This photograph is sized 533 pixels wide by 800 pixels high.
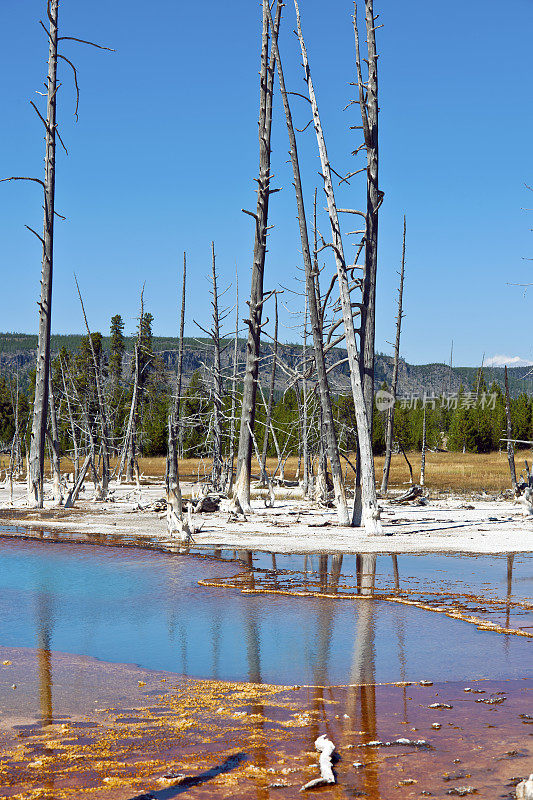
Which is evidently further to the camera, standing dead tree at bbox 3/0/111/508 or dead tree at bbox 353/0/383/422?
standing dead tree at bbox 3/0/111/508

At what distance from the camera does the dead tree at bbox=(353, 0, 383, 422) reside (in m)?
16.3

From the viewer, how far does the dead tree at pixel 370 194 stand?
1634cm

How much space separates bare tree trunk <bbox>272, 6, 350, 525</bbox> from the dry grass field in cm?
1613

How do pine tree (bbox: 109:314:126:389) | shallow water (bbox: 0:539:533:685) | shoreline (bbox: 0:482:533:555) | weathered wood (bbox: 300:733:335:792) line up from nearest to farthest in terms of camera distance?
weathered wood (bbox: 300:733:335:792), shallow water (bbox: 0:539:533:685), shoreline (bbox: 0:482:533:555), pine tree (bbox: 109:314:126:389)

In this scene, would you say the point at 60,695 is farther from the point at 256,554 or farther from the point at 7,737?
the point at 256,554

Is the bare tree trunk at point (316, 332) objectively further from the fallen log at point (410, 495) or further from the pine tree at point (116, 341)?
the pine tree at point (116, 341)

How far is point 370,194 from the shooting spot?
16516 mm

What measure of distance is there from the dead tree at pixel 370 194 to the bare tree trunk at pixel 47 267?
775 centimetres

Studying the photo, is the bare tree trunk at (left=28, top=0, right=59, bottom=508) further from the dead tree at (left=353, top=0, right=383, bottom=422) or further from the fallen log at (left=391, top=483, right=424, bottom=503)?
the fallen log at (left=391, top=483, right=424, bottom=503)

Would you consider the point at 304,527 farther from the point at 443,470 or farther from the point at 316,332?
the point at 443,470

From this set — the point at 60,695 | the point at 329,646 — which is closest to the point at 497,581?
the point at 329,646

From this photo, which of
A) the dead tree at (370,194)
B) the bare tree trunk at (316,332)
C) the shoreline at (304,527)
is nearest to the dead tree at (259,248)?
the bare tree trunk at (316,332)

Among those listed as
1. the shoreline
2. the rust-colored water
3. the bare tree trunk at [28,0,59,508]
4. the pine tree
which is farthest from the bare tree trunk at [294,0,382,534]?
the pine tree

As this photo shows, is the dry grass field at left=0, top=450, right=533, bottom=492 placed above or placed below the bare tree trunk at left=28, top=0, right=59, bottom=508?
below
